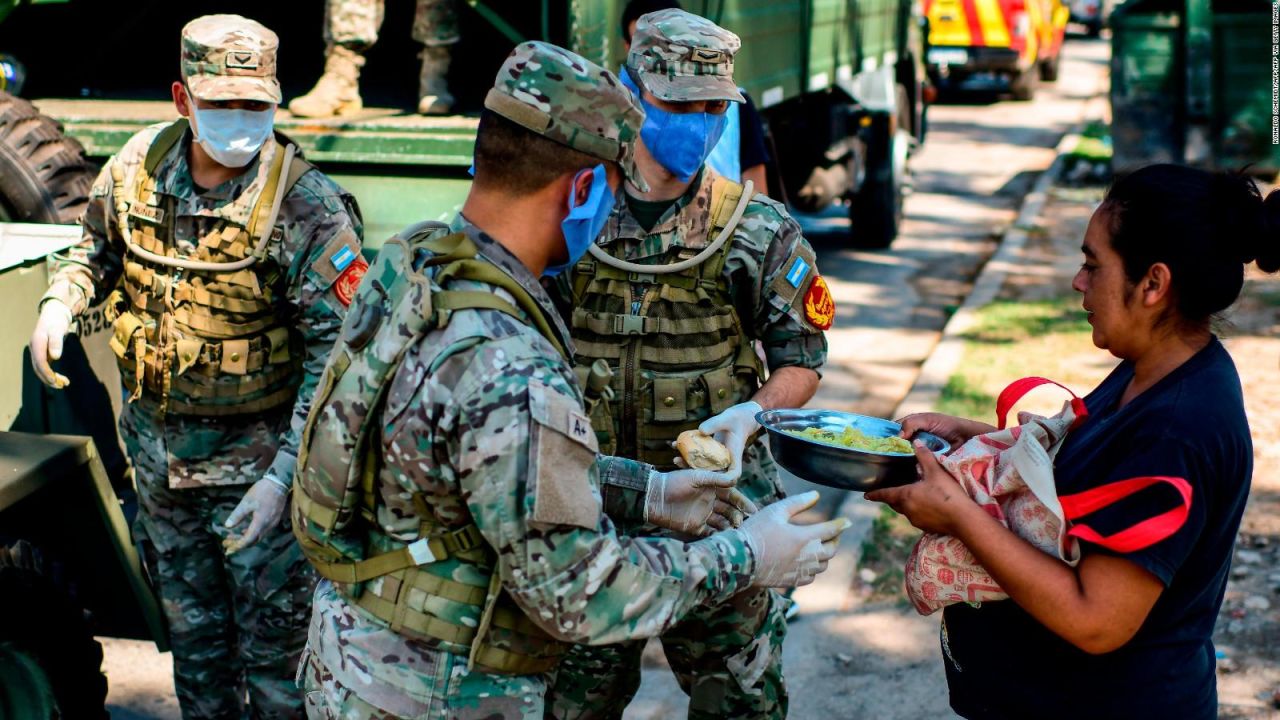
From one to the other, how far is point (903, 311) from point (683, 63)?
600 cm

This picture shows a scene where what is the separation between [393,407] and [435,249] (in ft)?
0.87

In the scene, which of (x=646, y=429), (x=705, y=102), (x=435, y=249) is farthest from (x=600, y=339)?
(x=435, y=249)

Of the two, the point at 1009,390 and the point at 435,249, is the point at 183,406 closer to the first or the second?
the point at 435,249

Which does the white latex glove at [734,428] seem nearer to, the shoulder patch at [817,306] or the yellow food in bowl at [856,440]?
the yellow food in bowl at [856,440]

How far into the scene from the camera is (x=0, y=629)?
10.4 ft

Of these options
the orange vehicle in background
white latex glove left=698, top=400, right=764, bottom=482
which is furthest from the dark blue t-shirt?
the orange vehicle in background

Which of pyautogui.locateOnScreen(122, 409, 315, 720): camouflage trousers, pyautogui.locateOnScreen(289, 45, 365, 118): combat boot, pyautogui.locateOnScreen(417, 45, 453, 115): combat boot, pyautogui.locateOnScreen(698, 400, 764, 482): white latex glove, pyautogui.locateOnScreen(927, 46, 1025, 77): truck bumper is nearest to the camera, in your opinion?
pyautogui.locateOnScreen(698, 400, 764, 482): white latex glove

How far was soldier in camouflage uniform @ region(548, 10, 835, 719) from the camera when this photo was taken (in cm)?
315

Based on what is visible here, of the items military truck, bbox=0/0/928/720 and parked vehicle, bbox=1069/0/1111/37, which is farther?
parked vehicle, bbox=1069/0/1111/37

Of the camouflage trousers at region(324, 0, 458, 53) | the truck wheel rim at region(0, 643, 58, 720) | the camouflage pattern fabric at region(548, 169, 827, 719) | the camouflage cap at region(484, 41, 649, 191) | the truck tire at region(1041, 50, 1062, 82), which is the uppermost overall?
the camouflage cap at region(484, 41, 649, 191)

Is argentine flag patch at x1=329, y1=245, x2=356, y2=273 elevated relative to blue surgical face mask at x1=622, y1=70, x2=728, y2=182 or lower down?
lower down

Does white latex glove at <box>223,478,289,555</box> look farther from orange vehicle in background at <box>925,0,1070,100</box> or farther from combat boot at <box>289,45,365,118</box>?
orange vehicle in background at <box>925,0,1070,100</box>

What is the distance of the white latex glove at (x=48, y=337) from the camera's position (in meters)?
3.55

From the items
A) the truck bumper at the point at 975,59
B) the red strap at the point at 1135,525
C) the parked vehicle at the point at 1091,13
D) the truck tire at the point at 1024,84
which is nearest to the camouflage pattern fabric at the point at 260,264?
the red strap at the point at 1135,525
